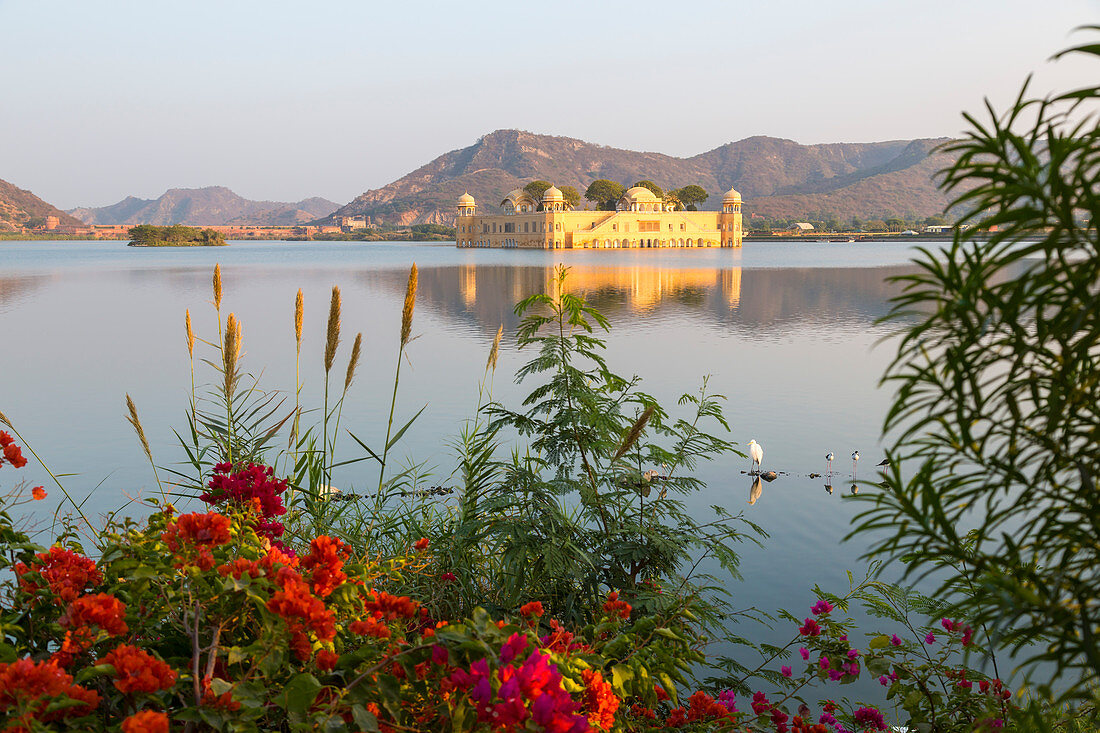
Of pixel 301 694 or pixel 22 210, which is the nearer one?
pixel 301 694

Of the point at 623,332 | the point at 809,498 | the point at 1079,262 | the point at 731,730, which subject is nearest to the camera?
the point at 1079,262

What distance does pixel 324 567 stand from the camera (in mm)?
1821

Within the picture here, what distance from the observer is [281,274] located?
42094 millimetres

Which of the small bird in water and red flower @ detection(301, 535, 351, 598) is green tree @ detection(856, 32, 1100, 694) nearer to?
red flower @ detection(301, 535, 351, 598)

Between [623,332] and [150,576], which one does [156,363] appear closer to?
[623,332]

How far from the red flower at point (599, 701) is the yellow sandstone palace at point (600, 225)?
91.4 metres

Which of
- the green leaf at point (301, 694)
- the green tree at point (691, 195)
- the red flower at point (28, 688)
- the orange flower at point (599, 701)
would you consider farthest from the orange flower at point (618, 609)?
the green tree at point (691, 195)

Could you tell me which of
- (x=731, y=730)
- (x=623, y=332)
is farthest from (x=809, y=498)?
(x=623, y=332)

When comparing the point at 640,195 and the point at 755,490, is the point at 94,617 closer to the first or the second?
the point at 755,490

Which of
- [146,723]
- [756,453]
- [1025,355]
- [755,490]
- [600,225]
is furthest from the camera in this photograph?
[600,225]

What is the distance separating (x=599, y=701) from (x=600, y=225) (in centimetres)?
9545

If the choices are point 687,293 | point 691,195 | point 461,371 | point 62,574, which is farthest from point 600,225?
point 62,574

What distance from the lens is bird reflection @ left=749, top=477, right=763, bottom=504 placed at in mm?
7246

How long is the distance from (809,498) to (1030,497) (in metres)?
6.59
